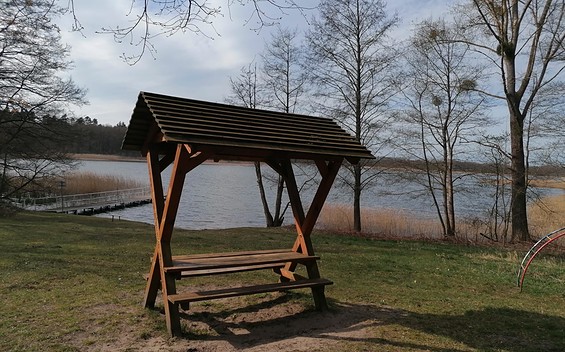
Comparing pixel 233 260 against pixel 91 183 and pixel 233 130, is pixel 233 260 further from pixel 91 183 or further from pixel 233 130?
pixel 91 183

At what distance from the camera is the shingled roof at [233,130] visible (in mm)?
4859

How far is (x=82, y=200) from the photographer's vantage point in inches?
1510

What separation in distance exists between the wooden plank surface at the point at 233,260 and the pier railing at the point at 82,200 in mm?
29163

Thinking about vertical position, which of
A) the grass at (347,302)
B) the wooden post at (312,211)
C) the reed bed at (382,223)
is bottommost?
the reed bed at (382,223)

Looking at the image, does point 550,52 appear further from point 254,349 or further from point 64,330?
point 64,330

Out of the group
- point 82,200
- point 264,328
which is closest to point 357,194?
point 264,328

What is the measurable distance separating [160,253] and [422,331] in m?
3.35

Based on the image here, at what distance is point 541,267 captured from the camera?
407 inches

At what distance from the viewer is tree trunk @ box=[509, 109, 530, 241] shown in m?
17.5

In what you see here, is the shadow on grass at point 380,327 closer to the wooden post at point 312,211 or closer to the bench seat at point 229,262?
the wooden post at point 312,211

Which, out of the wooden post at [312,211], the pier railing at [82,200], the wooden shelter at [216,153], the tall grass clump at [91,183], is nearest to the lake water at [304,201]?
the pier railing at [82,200]

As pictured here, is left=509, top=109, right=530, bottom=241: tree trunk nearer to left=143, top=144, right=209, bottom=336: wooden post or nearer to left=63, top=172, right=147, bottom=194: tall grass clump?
left=143, top=144, right=209, bottom=336: wooden post

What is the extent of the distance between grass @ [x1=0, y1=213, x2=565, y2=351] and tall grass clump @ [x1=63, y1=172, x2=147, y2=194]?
32.9m

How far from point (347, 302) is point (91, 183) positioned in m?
42.2
